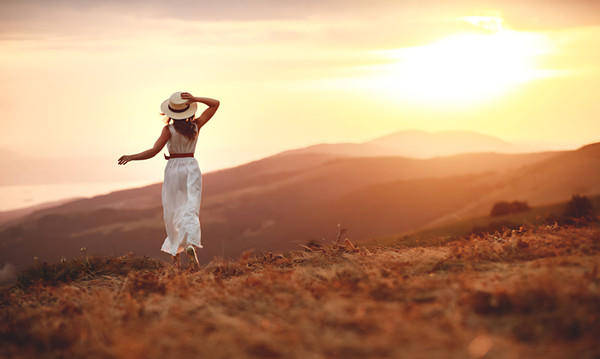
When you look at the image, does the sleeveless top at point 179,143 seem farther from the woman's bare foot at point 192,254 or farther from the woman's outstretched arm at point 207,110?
the woman's bare foot at point 192,254

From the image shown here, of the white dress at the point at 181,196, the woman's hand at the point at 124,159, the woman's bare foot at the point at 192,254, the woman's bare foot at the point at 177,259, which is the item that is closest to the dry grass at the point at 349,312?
the woman's bare foot at the point at 192,254

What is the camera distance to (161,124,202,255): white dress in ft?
30.6

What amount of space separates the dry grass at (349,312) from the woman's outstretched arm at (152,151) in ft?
7.36

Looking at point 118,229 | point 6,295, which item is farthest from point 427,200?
point 6,295

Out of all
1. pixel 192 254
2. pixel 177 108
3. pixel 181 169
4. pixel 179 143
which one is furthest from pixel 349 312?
pixel 177 108

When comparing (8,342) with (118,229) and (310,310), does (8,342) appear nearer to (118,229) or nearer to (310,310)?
(310,310)

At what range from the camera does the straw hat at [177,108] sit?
30.6ft

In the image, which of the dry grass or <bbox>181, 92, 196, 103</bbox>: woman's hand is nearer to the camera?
the dry grass

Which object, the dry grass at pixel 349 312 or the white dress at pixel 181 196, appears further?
the white dress at pixel 181 196

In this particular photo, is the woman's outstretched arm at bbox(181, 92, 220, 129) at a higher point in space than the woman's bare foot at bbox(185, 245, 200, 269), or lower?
higher

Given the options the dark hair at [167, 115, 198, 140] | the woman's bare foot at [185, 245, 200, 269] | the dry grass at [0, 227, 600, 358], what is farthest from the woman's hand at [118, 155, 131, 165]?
the dry grass at [0, 227, 600, 358]

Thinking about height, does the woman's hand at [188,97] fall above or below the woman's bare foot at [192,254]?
above

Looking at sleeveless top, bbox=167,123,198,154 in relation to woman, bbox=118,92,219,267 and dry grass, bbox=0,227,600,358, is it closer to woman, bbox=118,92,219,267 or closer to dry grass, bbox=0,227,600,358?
woman, bbox=118,92,219,267

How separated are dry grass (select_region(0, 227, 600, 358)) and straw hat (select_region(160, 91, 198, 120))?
283cm
